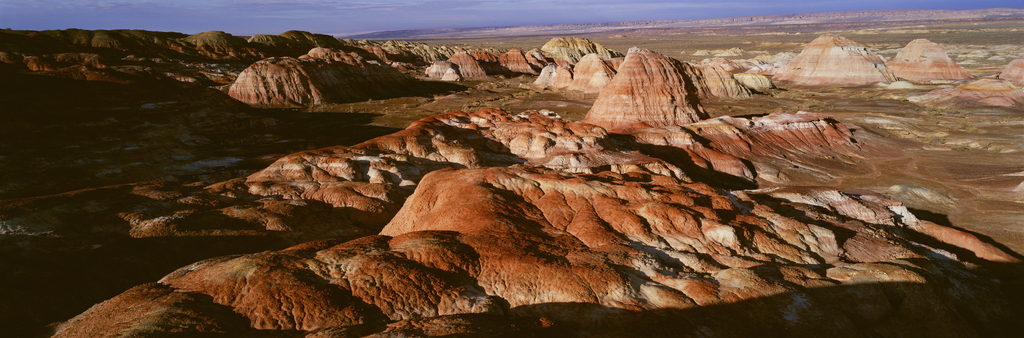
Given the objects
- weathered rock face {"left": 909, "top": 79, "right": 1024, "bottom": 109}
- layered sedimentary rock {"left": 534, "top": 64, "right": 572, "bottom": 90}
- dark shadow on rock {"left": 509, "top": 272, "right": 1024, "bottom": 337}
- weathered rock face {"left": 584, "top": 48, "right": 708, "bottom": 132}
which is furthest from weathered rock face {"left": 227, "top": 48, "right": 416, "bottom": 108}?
weathered rock face {"left": 909, "top": 79, "right": 1024, "bottom": 109}

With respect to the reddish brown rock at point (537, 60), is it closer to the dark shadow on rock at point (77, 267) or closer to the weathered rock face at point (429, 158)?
the weathered rock face at point (429, 158)

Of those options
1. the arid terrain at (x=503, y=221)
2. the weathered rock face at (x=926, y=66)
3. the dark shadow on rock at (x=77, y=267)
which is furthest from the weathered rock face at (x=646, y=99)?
the weathered rock face at (x=926, y=66)

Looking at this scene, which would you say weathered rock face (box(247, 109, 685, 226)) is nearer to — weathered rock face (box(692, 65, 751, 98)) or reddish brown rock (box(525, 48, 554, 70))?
weathered rock face (box(692, 65, 751, 98))

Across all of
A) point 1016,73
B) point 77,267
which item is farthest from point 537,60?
point 77,267

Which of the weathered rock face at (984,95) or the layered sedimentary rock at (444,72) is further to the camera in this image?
the layered sedimentary rock at (444,72)

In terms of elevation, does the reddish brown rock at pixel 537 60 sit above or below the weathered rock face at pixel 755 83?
above

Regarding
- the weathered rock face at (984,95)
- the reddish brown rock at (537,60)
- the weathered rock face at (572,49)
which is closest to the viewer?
the weathered rock face at (984,95)

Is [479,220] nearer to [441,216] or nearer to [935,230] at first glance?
[441,216]
